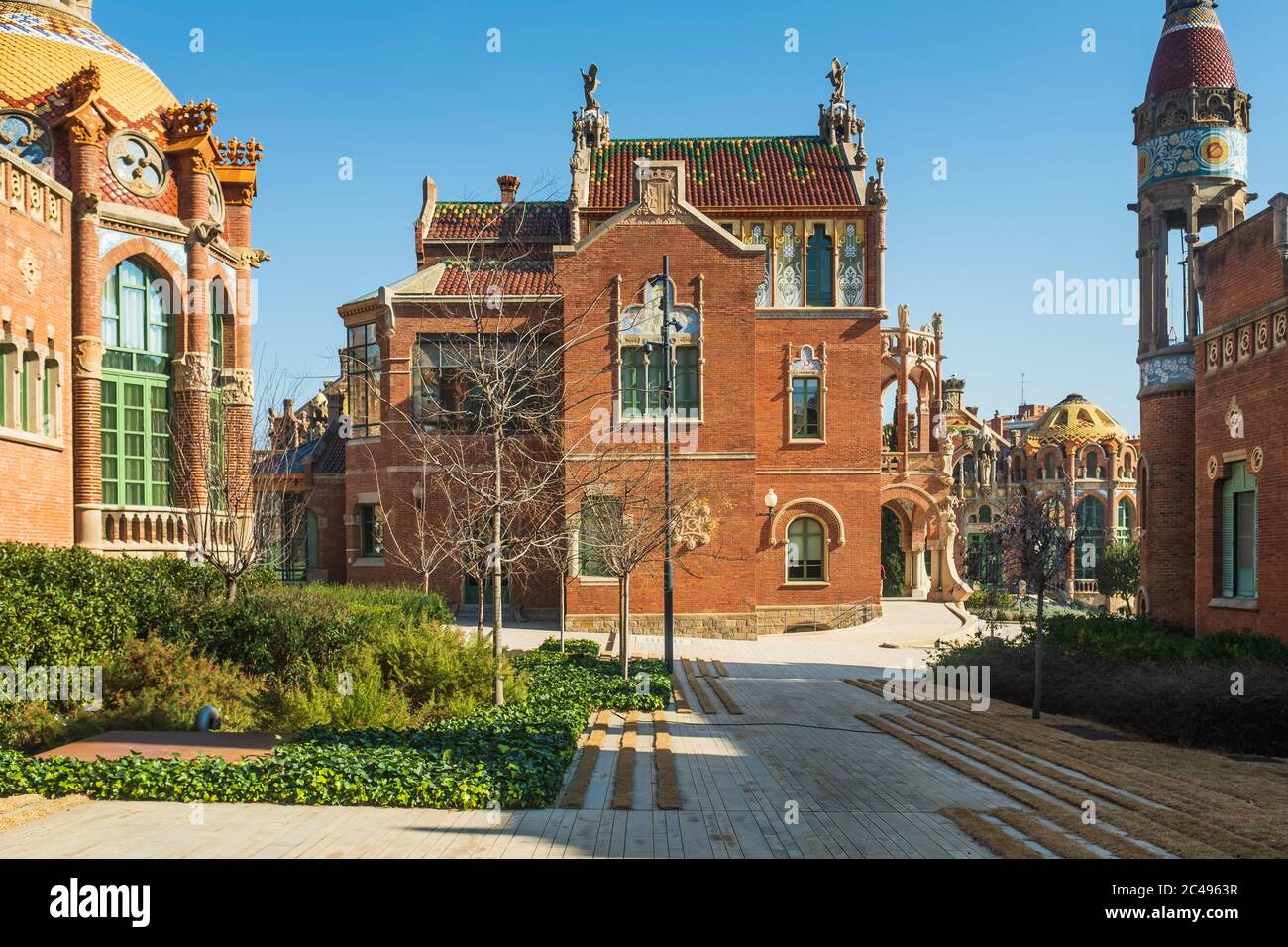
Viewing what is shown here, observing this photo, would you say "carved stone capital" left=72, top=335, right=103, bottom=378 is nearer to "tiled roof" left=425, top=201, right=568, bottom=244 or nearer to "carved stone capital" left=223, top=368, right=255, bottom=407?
"carved stone capital" left=223, top=368, right=255, bottom=407

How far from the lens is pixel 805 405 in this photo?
1284 inches

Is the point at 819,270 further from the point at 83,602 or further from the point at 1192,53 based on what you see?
the point at 83,602

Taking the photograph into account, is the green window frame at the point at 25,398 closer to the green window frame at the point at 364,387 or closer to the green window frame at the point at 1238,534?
the green window frame at the point at 364,387

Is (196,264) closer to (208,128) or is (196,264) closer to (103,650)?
(208,128)

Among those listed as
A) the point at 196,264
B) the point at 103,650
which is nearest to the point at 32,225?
the point at 196,264

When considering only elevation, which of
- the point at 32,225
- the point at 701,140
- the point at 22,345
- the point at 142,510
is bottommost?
the point at 142,510

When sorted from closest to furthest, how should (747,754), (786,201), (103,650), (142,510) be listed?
(747,754) → (103,650) → (142,510) → (786,201)

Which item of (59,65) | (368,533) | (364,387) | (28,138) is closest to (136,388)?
Answer: (28,138)

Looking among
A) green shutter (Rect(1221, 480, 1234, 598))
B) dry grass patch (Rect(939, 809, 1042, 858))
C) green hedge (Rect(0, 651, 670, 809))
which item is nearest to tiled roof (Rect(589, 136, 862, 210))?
green shutter (Rect(1221, 480, 1234, 598))

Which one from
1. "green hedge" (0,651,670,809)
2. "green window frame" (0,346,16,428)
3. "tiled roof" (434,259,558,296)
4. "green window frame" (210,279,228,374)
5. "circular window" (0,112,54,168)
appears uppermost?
"circular window" (0,112,54,168)

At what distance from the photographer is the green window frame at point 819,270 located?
33.2m

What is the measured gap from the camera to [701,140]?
3566 centimetres

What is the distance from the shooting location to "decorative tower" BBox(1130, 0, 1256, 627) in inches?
959

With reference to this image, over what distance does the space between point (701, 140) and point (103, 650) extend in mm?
26617
